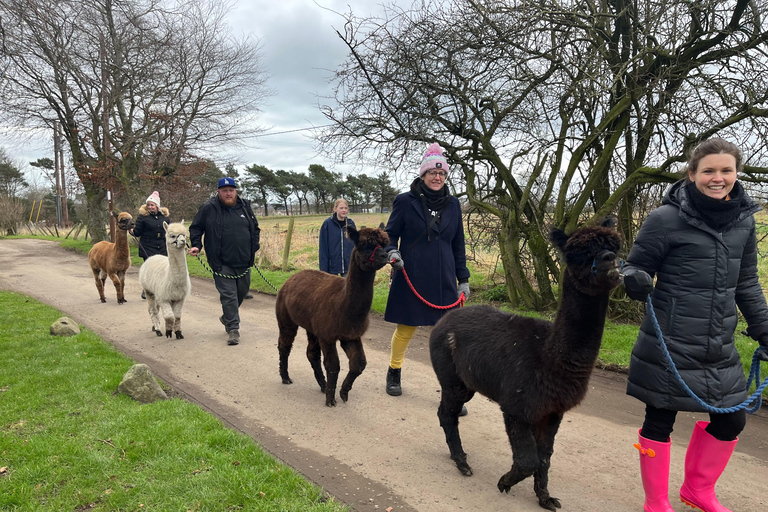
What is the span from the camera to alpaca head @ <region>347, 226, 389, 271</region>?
162 inches

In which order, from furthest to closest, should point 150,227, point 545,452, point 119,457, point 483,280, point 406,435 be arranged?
→ point 483,280, point 150,227, point 406,435, point 119,457, point 545,452

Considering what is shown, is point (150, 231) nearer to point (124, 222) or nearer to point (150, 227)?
point (150, 227)

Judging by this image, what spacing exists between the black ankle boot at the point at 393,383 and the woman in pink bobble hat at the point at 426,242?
1.88 ft

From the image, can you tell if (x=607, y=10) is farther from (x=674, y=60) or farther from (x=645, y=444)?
(x=645, y=444)

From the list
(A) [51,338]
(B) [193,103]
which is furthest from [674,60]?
(B) [193,103]

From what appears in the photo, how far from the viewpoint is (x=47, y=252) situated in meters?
20.5

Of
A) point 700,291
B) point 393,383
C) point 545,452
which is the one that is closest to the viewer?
point 700,291

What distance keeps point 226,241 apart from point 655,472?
5904 mm

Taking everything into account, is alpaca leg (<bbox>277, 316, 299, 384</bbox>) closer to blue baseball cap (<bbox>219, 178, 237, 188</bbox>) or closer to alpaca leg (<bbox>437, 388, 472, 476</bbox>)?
alpaca leg (<bbox>437, 388, 472, 476</bbox>)

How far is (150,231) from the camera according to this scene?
9.48 meters

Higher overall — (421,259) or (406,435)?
(421,259)

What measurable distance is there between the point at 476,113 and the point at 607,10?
223 centimetres

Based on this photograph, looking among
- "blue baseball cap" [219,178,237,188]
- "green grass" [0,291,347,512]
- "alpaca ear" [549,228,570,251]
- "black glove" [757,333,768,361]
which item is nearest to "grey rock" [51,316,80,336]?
"green grass" [0,291,347,512]

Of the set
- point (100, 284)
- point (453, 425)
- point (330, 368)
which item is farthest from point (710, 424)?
point (100, 284)
